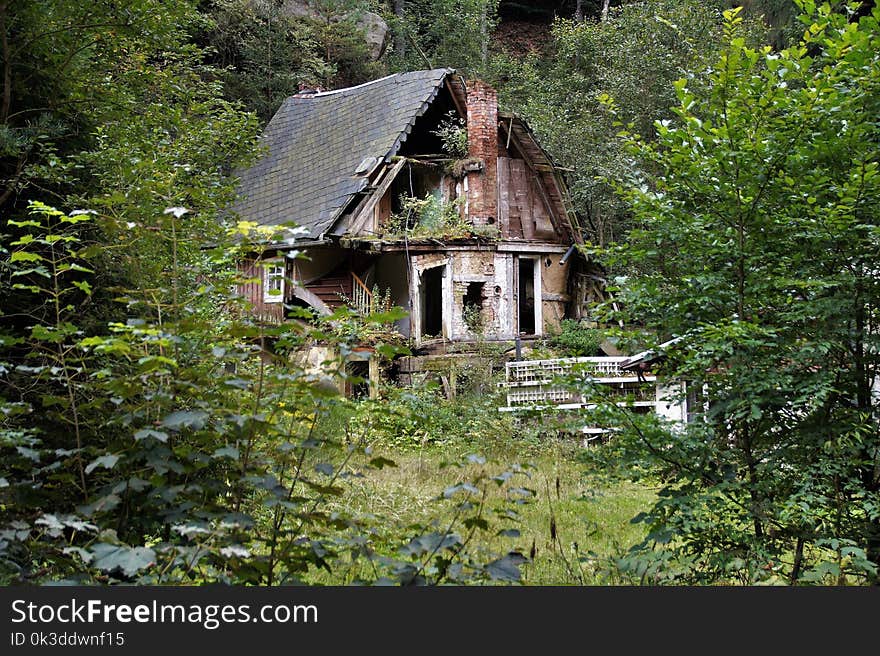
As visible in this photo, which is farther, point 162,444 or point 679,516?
point 679,516

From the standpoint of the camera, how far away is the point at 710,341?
4.54 m

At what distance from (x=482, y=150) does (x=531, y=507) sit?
13.1 m

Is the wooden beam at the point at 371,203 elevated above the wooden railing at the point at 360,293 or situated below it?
above

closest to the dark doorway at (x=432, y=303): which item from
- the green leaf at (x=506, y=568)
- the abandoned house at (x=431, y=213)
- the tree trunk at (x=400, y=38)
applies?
the abandoned house at (x=431, y=213)

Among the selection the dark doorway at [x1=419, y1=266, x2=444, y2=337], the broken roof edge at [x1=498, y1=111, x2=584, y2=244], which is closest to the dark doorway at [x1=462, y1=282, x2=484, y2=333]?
the dark doorway at [x1=419, y1=266, x2=444, y2=337]

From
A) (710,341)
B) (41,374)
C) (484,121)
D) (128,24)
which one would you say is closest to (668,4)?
(484,121)

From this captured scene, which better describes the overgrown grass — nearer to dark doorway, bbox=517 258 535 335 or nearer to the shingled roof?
the shingled roof

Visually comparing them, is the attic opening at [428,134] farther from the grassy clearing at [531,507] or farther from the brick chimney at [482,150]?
the grassy clearing at [531,507]

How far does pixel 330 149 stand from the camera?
21891 mm

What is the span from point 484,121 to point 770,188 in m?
16.4

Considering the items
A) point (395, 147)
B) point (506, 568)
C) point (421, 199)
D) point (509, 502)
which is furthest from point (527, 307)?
point (506, 568)

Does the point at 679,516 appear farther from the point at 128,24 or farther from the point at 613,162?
the point at 613,162

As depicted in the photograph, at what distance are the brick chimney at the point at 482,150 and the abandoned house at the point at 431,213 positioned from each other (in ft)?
0.09

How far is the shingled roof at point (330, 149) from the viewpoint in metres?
19.7
